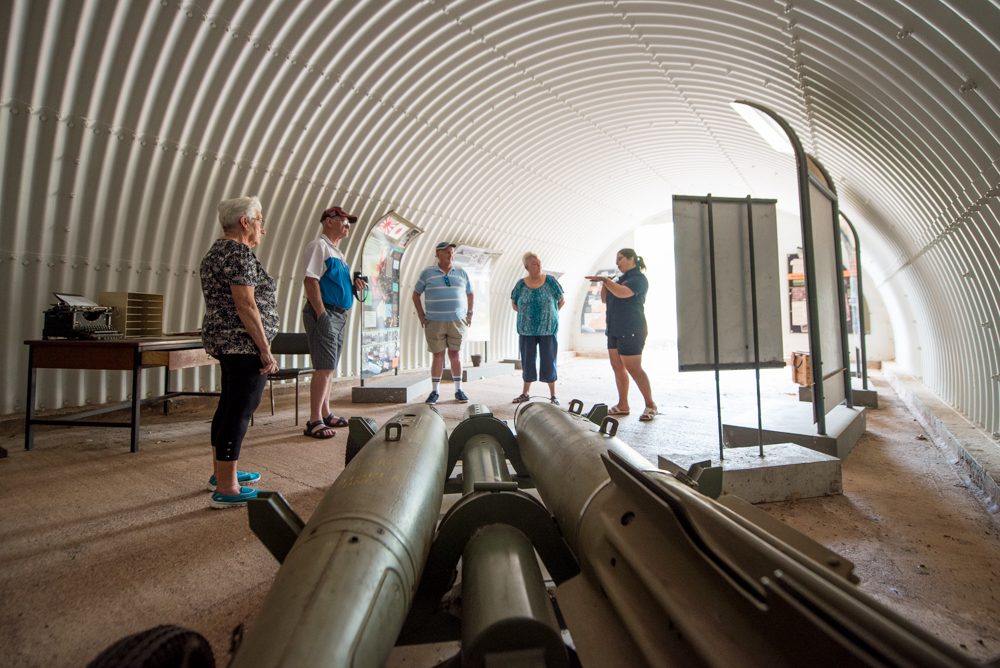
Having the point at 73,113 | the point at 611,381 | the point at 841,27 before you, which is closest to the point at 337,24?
the point at 73,113

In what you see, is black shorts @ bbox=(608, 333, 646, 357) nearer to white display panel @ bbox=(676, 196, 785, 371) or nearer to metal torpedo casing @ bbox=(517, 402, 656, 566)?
white display panel @ bbox=(676, 196, 785, 371)

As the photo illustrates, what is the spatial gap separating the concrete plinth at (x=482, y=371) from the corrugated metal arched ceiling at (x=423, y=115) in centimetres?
288

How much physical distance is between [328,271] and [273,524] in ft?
10.4

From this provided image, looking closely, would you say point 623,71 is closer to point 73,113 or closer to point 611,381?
point 611,381

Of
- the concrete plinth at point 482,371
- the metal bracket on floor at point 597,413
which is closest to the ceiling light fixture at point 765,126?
the concrete plinth at point 482,371

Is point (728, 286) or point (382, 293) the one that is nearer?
point (728, 286)

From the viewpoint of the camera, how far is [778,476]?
2.89 metres

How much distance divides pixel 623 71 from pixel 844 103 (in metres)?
3.15

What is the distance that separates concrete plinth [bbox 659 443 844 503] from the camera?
2.83 metres

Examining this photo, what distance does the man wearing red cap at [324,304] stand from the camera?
13.8ft

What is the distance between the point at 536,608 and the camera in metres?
1.19

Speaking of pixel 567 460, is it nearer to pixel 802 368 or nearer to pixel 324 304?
pixel 324 304

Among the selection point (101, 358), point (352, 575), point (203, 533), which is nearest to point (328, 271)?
point (101, 358)

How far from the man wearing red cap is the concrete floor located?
1.25 ft
